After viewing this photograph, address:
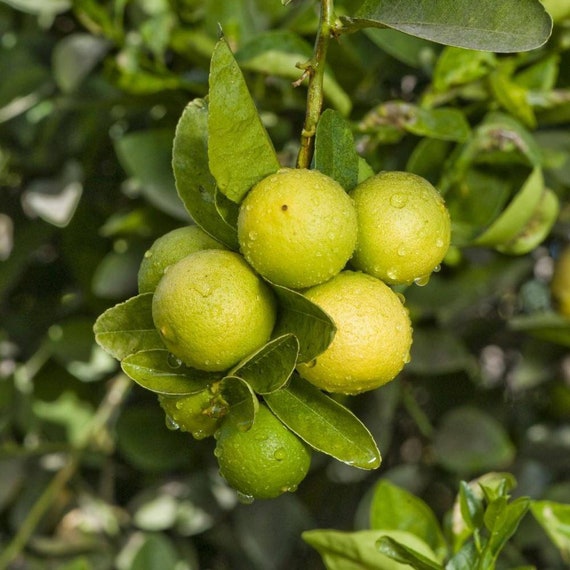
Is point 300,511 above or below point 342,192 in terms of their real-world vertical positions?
below

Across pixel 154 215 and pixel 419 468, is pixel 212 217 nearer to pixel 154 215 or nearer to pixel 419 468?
pixel 154 215

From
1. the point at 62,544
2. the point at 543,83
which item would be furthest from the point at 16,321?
the point at 543,83

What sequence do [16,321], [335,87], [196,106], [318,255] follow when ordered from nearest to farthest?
[318,255], [196,106], [335,87], [16,321]

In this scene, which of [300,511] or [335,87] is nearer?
[335,87]

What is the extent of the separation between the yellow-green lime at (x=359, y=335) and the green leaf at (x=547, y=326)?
0.59 metres

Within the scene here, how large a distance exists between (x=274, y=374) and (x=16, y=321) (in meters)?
0.95

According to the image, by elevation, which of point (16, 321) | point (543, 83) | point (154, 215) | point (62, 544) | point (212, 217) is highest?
point (212, 217)

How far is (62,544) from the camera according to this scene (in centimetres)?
126

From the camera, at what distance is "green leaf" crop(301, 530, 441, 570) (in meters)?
0.73

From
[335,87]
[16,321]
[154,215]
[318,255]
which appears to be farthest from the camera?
[16,321]

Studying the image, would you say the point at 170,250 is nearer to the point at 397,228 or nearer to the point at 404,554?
the point at 397,228

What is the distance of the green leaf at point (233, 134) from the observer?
515 millimetres

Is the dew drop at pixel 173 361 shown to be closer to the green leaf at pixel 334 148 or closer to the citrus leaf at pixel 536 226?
the green leaf at pixel 334 148

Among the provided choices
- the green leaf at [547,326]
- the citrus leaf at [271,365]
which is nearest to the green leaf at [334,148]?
the citrus leaf at [271,365]
